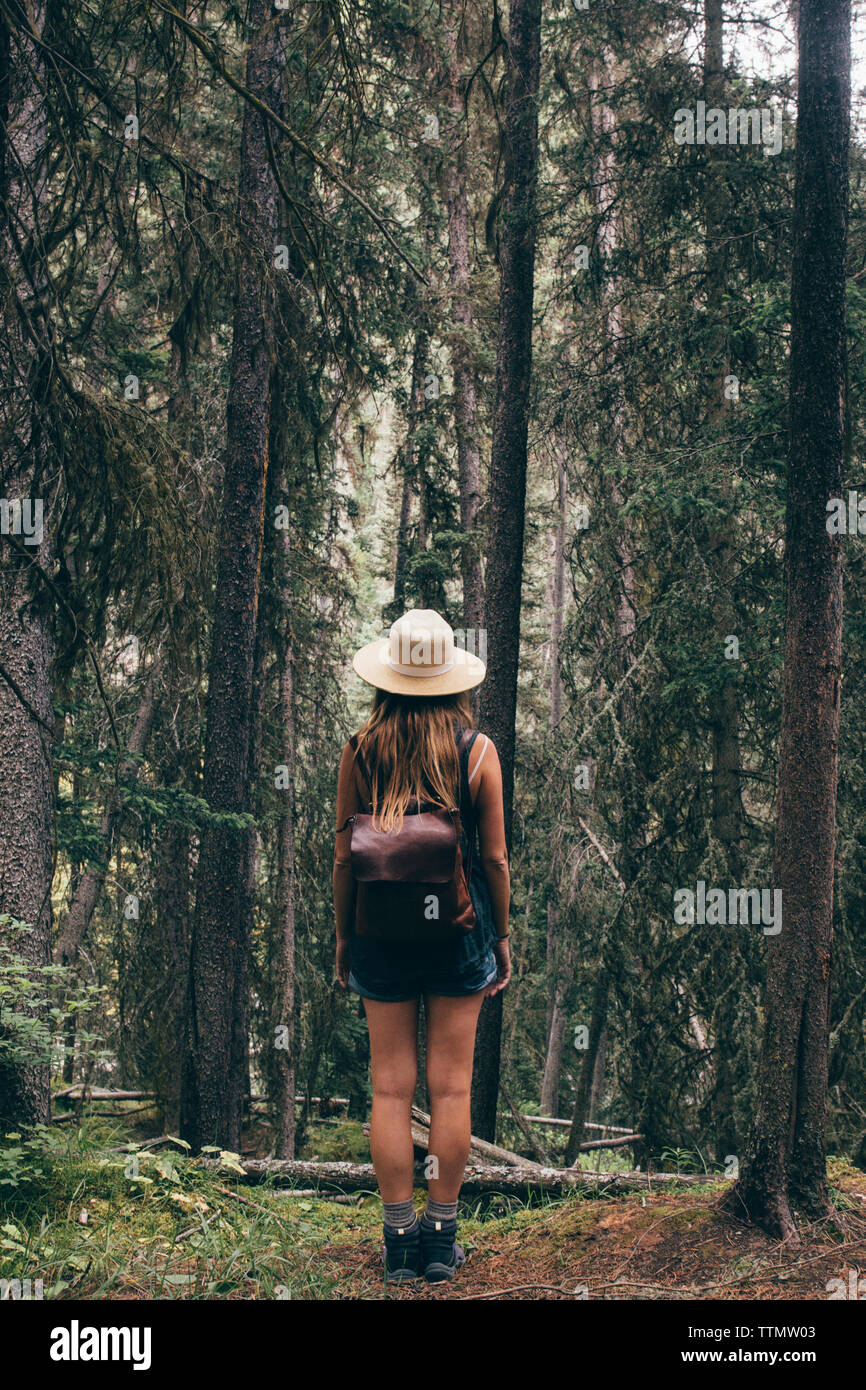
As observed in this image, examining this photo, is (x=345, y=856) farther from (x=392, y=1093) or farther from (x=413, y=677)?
(x=392, y=1093)

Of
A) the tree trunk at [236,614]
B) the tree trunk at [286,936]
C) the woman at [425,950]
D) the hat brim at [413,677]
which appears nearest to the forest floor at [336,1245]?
the woman at [425,950]

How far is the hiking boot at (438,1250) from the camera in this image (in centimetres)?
353

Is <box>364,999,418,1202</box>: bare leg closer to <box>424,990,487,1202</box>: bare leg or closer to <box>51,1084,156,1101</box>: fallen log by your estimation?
<box>424,990,487,1202</box>: bare leg

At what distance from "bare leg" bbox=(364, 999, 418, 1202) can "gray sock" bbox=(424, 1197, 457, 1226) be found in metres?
0.10

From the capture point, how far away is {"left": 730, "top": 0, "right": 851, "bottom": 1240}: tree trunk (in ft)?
13.4

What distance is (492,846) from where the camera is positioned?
138 inches

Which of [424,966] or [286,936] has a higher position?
[424,966]

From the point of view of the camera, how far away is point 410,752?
11.3 ft

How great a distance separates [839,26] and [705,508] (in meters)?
3.79

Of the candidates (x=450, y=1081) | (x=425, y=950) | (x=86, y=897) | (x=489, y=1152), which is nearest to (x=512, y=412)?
(x=489, y=1152)

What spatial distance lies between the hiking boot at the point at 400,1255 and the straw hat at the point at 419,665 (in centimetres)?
200

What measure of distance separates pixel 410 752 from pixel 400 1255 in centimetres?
186

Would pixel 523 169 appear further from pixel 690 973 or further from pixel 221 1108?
pixel 221 1108
